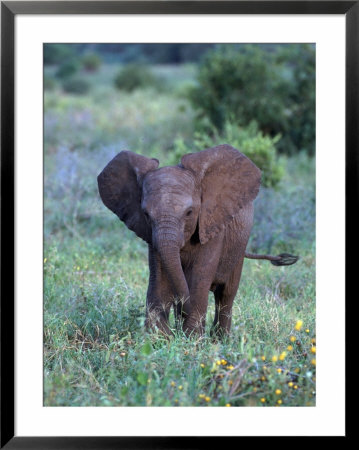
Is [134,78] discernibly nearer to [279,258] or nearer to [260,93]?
[260,93]

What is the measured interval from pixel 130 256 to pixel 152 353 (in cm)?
396

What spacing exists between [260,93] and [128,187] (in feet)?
32.3

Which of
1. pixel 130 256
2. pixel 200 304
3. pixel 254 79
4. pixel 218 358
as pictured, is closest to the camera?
pixel 218 358

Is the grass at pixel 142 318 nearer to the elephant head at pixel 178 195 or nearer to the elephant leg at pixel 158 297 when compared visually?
the elephant leg at pixel 158 297

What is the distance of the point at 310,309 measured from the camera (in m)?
6.70

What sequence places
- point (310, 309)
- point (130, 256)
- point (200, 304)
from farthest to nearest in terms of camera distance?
point (130, 256), point (310, 309), point (200, 304)

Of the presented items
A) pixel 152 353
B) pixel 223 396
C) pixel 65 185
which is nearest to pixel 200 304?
pixel 152 353

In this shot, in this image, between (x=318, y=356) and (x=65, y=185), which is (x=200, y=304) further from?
(x=65, y=185)

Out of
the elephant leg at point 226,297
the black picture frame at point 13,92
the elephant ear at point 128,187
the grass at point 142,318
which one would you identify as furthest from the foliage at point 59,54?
the black picture frame at point 13,92

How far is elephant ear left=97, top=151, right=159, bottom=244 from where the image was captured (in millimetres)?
6199

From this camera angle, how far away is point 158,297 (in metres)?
6.23

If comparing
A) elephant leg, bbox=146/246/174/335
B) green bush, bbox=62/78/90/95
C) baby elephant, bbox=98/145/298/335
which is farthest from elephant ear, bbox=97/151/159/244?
green bush, bbox=62/78/90/95

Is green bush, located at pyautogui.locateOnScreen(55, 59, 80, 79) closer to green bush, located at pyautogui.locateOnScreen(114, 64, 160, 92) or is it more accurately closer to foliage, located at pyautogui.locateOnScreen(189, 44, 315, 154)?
green bush, located at pyautogui.locateOnScreen(114, 64, 160, 92)

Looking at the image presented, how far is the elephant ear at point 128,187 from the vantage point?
6199 mm
